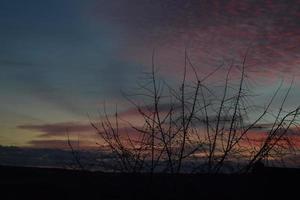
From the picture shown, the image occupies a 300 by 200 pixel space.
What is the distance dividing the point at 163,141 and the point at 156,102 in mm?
655

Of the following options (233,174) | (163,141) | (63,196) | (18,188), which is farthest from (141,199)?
(18,188)

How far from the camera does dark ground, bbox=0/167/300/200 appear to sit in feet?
24.2

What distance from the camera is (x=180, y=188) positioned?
788 centimetres

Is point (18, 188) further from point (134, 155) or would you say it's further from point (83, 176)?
point (134, 155)

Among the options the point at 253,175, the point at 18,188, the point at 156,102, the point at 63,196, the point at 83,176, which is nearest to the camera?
the point at 253,175

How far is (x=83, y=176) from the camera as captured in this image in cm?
883

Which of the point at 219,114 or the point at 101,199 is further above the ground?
the point at 219,114

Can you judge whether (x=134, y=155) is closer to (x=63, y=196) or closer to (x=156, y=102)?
(x=156, y=102)

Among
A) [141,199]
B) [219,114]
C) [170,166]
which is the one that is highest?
[219,114]

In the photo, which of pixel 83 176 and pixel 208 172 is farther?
pixel 83 176

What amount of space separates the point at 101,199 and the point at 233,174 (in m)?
2.54

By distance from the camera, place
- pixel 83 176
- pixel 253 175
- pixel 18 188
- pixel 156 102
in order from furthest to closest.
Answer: pixel 18 188
pixel 83 176
pixel 156 102
pixel 253 175

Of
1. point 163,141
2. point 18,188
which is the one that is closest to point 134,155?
point 163,141

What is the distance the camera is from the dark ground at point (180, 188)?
7371mm
